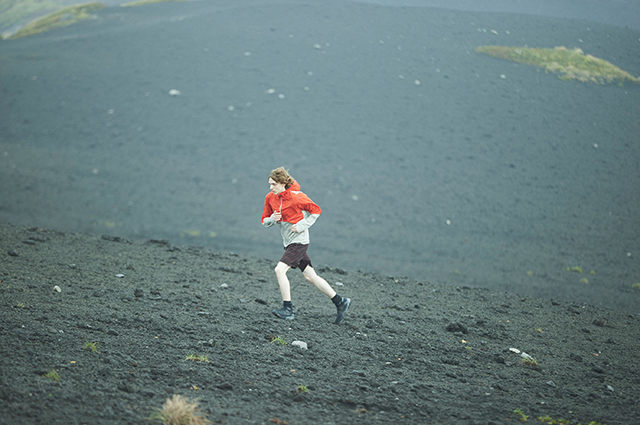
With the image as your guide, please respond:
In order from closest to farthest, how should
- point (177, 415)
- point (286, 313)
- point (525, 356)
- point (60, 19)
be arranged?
point (177, 415), point (525, 356), point (286, 313), point (60, 19)

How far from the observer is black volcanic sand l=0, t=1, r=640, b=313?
11.3 meters

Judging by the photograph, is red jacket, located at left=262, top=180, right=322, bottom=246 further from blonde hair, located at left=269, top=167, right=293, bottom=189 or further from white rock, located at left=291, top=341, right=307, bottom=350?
white rock, located at left=291, top=341, right=307, bottom=350

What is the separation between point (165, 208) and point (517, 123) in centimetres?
1004

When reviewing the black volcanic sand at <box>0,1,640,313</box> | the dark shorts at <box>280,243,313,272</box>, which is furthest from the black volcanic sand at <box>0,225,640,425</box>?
the black volcanic sand at <box>0,1,640,313</box>

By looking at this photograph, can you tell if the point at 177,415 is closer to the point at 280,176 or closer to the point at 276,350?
the point at 276,350

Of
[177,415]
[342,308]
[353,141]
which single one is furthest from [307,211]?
[353,141]

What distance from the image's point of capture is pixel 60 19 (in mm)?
18891

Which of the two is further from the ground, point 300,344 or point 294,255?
point 294,255

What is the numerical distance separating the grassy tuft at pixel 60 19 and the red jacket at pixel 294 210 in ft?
59.3

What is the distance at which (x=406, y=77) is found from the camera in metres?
15.2

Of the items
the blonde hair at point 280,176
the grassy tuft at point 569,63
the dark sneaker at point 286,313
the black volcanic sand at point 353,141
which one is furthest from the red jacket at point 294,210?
the grassy tuft at point 569,63

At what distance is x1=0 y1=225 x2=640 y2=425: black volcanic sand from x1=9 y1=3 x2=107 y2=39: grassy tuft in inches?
565

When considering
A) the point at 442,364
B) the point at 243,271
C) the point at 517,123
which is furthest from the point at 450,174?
the point at 442,364

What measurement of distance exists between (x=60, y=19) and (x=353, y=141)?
45.0 feet
